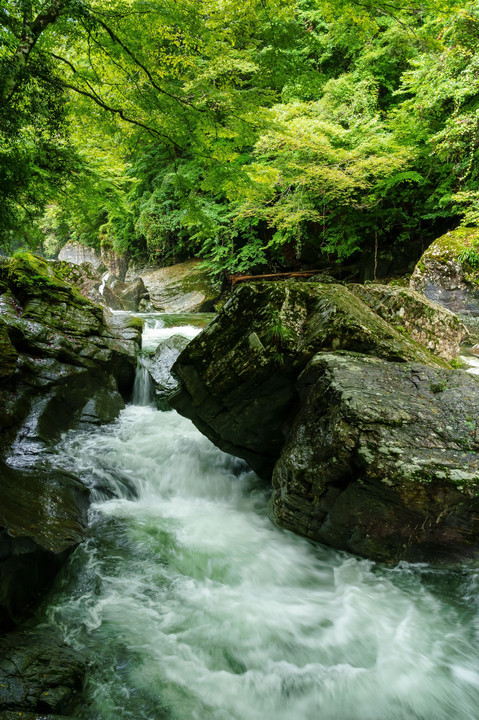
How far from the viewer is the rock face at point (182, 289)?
1678cm

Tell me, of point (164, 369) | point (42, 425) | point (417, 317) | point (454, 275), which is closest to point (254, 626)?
point (42, 425)

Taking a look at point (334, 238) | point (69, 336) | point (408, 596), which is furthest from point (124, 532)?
point (334, 238)

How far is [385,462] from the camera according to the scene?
10.0 feet

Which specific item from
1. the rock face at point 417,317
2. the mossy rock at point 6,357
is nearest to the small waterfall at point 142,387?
the mossy rock at point 6,357

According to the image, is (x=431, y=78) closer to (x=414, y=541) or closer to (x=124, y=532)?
(x=414, y=541)

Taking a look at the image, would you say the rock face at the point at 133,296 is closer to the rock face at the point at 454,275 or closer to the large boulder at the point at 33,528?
the rock face at the point at 454,275

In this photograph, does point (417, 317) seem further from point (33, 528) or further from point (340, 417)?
point (33, 528)

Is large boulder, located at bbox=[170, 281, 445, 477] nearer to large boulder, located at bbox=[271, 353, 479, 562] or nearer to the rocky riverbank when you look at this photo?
large boulder, located at bbox=[271, 353, 479, 562]

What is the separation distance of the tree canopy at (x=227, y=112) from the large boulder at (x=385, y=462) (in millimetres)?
3433

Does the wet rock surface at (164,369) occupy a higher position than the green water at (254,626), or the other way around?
the wet rock surface at (164,369)

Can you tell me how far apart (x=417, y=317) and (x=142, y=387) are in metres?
6.26

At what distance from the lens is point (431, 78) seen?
30.5 feet

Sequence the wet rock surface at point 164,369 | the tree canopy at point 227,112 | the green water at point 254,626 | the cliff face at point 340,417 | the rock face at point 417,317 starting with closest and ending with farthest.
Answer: the green water at point 254,626 → the cliff face at point 340,417 → the tree canopy at point 227,112 → the rock face at point 417,317 → the wet rock surface at point 164,369

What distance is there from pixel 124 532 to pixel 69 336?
177 inches
